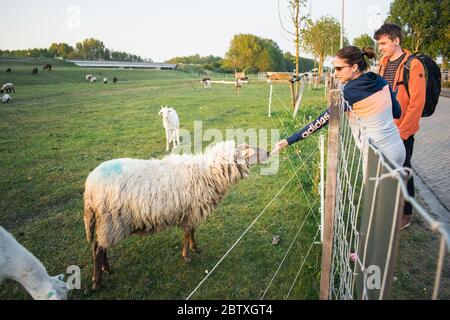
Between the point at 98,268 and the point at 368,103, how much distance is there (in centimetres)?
359

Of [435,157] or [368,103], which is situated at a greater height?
[368,103]

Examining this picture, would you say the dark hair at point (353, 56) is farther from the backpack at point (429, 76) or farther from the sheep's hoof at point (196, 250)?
the sheep's hoof at point (196, 250)

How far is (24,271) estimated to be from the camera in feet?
9.24

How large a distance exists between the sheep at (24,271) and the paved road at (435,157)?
5.86 metres

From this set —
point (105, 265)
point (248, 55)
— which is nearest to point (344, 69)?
point (105, 265)

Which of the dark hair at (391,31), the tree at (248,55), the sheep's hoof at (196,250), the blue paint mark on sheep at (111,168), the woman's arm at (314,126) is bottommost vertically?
the sheep's hoof at (196,250)

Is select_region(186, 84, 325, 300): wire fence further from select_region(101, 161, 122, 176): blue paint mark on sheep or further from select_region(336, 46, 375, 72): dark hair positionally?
select_region(101, 161, 122, 176): blue paint mark on sheep

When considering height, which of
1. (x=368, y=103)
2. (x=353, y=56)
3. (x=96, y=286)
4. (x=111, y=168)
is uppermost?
(x=353, y=56)

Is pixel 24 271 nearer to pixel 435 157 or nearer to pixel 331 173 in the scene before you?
pixel 331 173

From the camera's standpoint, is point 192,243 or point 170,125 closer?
point 192,243

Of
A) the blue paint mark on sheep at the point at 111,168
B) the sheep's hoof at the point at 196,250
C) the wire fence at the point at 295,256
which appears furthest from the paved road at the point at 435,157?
the blue paint mark on sheep at the point at 111,168

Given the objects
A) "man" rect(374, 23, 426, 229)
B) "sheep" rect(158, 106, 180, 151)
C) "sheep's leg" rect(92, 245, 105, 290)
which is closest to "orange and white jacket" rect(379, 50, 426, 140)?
"man" rect(374, 23, 426, 229)

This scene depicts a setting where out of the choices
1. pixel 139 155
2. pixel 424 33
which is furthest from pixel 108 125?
pixel 424 33

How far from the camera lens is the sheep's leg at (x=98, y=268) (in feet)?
11.9
